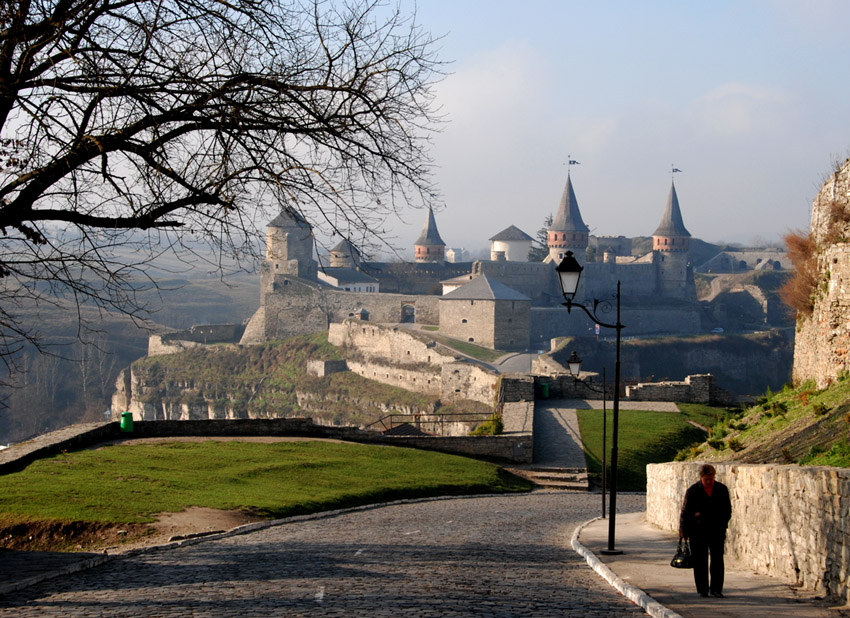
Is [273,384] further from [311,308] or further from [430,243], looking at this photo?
[430,243]

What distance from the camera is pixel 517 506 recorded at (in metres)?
14.2

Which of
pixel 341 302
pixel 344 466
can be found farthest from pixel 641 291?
pixel 344 466

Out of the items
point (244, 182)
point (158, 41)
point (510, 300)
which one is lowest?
point (244, 182)

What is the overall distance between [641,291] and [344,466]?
68.9 meters

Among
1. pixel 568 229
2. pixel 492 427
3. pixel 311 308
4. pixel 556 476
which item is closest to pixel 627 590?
pixel 556 476

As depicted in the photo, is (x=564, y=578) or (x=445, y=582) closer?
(x=445, y=582)

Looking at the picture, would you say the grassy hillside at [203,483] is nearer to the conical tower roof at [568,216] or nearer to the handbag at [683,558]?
the handbag at [683,558]

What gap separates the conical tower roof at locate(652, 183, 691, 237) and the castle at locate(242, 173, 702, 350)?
9cm

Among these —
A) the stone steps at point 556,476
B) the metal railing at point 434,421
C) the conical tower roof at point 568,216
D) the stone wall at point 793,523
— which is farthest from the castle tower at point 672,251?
the stone wall at point 793,523

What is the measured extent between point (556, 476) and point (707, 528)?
12045 mm

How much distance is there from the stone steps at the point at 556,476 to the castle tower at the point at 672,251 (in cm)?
6549

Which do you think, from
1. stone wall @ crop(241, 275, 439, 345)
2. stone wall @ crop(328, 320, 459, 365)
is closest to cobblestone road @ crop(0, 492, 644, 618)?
stone wall @ crop(328, 320, 459, 365)

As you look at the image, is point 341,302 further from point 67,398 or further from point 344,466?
point 344,466

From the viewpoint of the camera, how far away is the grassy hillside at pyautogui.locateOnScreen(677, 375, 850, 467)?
7844 mm
